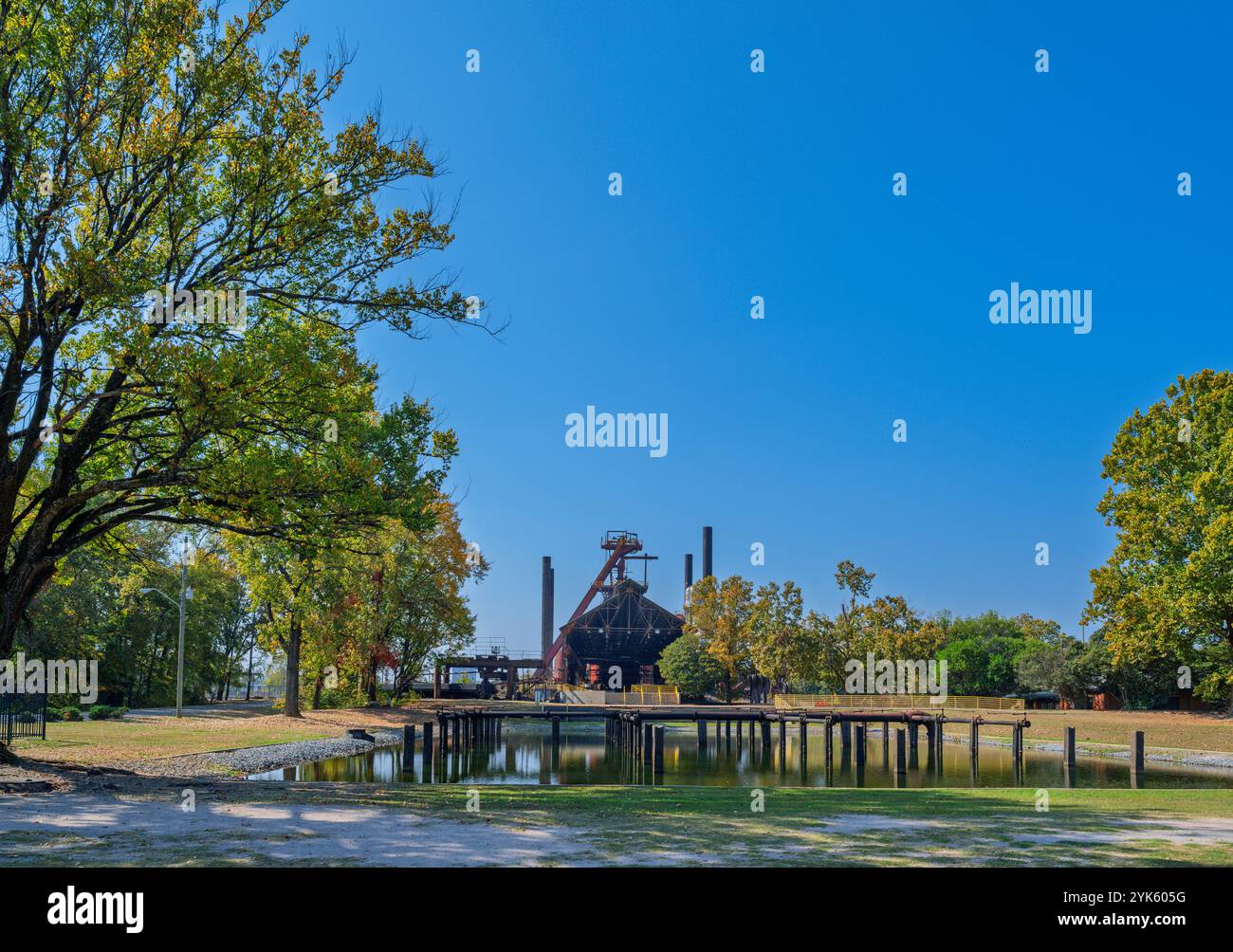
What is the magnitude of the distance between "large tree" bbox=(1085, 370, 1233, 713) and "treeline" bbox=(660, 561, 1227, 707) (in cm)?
725

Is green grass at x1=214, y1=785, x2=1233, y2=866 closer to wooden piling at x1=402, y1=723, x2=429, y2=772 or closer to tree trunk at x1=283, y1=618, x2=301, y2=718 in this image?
wooden piling at x1=402, y1=723, x2=429, y2=772

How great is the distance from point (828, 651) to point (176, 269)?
5598 cm

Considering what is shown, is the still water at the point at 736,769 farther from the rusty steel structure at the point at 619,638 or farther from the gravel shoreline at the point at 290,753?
the rusty steel structure at the point at 619,638

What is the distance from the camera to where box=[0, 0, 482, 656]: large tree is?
54.4 ft

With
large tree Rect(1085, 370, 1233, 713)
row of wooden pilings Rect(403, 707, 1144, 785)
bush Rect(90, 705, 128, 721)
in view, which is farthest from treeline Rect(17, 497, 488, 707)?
large tree Rect(1085, 370, 1233, 713)

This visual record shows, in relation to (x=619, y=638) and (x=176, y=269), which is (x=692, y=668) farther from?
(x=176, y=269)

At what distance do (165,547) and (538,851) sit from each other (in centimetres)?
6233

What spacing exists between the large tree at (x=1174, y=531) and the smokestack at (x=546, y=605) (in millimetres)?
52234

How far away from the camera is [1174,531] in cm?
5228

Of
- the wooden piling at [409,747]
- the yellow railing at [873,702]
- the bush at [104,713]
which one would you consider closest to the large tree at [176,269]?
the wooden piling at [409,747]

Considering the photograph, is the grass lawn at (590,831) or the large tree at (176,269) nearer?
the grass lawn at (590,831)

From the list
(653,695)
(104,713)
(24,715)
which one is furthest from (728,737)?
(24,715)

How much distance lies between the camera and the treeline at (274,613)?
43797mm
